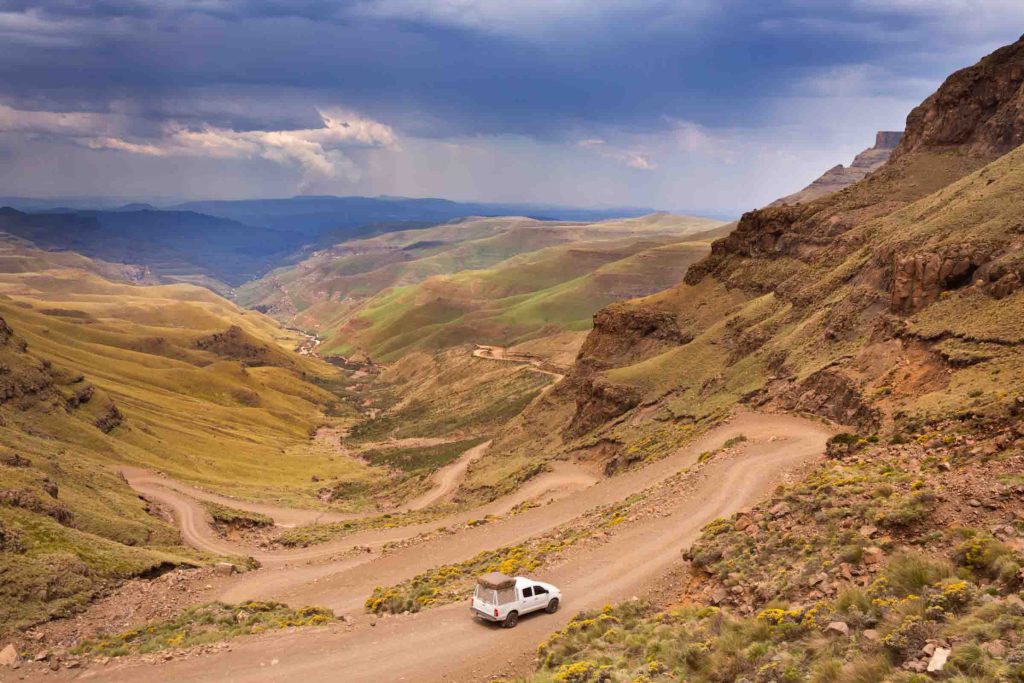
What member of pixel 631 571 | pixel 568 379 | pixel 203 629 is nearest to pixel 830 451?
pixel 631 571

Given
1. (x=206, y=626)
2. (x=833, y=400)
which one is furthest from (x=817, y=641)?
(x=833, y=400)

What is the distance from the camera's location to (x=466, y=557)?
37.3m

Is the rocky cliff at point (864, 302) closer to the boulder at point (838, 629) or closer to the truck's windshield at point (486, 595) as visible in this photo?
the boulder at point (838, 629)

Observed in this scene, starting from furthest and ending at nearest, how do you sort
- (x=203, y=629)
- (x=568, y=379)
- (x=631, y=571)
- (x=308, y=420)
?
(x=308, y=420)
(x=568, y=379)
(x=203, y=629)
(x=631, y=571)

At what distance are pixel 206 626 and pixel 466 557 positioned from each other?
13412 millimetres

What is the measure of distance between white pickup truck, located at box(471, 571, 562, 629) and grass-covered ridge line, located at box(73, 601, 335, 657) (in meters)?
7.70

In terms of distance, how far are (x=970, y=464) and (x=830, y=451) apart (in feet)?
31.6

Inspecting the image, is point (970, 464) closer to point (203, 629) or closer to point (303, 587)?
point (203, 629)

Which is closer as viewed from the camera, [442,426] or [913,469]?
[913,469]

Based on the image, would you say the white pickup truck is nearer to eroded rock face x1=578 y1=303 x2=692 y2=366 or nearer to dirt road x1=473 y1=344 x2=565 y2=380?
eroded rock face x1=578 y1=303 x2=692 y2=366

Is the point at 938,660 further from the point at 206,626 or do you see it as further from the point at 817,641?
the point at 206,626

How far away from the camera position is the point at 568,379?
86.8 metres

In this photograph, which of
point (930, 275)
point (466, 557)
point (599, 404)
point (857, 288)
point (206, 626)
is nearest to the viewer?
point (206, 626)

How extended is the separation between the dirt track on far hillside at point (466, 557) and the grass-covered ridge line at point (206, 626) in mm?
1730
